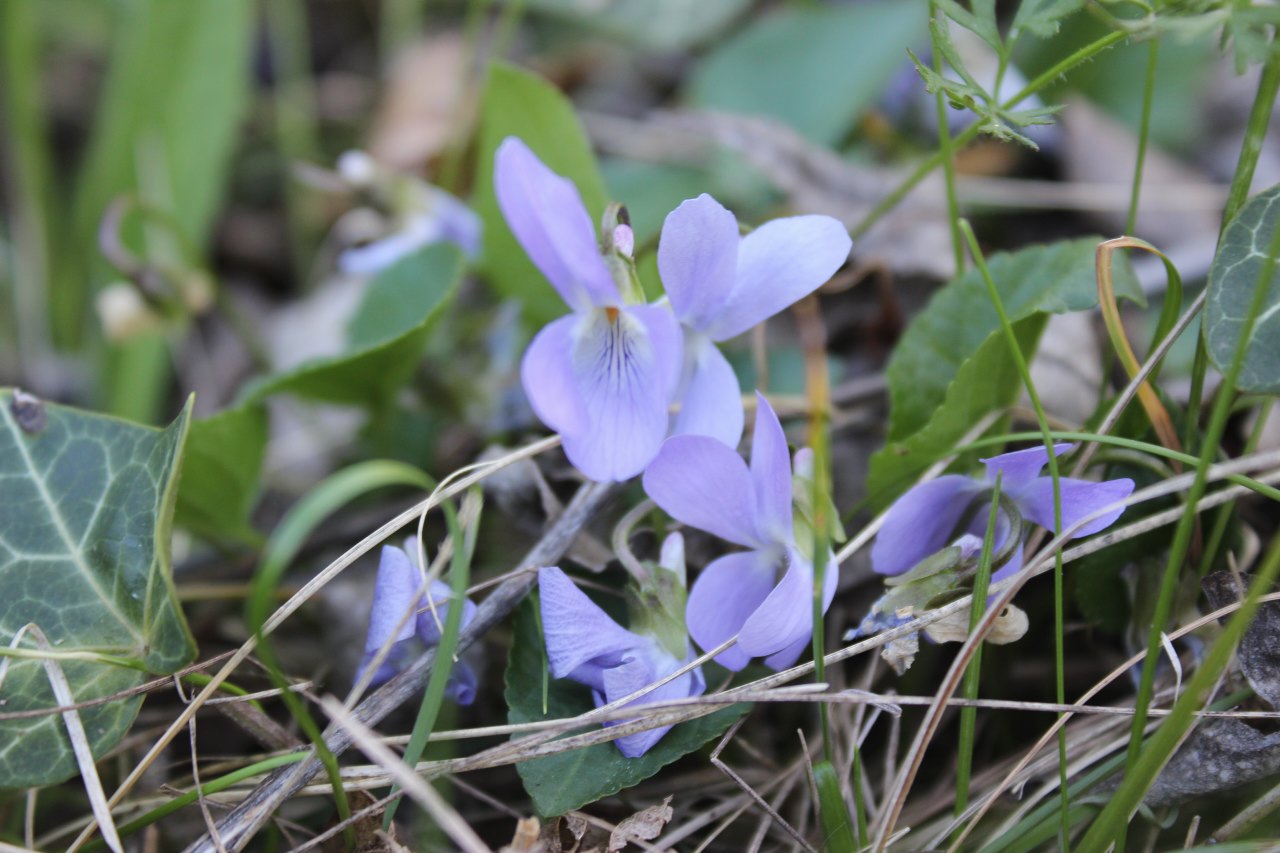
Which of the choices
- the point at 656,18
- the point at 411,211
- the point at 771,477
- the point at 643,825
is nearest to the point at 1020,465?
the point at 771,477

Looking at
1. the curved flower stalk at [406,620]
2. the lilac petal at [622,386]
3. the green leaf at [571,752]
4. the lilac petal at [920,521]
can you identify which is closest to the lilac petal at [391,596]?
the curved flower stalk at [406,620]

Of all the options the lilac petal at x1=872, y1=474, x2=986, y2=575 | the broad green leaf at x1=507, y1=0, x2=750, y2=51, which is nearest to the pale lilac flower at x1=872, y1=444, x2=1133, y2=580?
the lilac petal at x1=872, y1=474, x2=986, y2=575

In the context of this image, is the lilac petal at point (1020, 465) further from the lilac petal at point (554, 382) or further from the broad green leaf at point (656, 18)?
the broad green leaf at point (656, 18)

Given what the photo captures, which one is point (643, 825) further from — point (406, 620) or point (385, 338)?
point (385, 338)

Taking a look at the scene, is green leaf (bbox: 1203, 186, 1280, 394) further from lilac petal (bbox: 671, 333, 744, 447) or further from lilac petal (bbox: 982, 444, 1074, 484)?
lilac petal (bbox: 671, 333, 744, 447)

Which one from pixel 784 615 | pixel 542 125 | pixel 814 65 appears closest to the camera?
pixel 784 615
